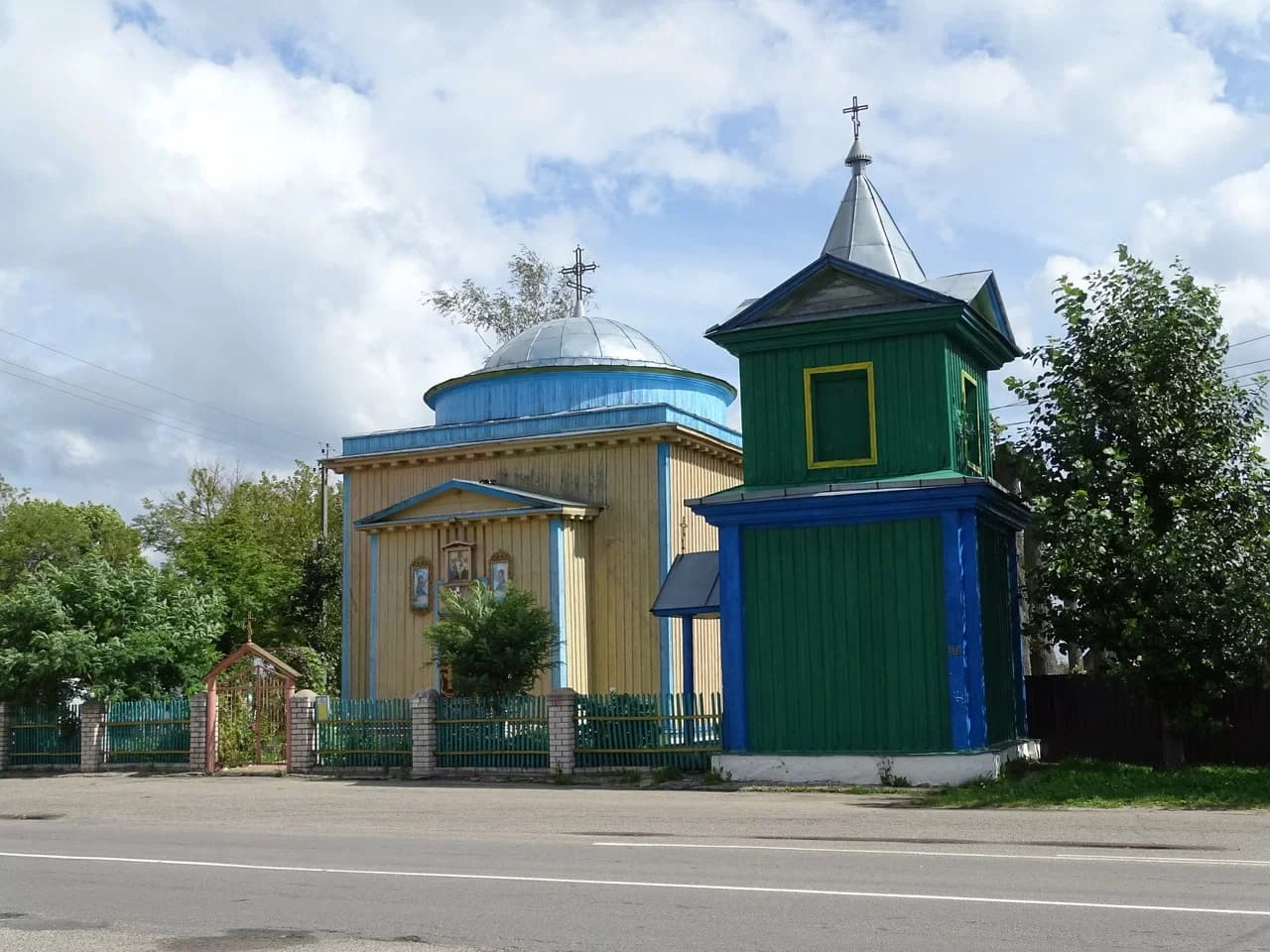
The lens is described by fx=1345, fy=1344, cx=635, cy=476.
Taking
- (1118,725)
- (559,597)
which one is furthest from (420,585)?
(1118,725)

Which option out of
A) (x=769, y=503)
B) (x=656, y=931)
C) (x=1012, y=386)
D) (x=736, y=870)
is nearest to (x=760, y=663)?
(x=769, y=503)

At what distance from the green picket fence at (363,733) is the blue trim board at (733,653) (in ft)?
20.8

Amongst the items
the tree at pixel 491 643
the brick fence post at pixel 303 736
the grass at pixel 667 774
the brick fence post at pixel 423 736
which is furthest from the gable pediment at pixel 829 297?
the brick fence post at pixel 303 736

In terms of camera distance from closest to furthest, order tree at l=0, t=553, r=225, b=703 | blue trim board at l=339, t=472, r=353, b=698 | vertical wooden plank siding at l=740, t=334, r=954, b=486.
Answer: vertical wooden plank siding at l=740, t=334, r=954, b=486 → tree at l=0, t=553, r=225, b=703 → blue trim board at l=339, t=472, r=353, b=698

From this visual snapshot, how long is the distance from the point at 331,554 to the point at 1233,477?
97.7ft

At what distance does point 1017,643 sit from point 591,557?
9.58 m

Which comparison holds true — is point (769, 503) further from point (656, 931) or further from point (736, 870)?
point (656, 931)

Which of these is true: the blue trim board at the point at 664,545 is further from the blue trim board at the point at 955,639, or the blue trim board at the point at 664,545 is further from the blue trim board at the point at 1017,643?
the blue trim board at the point at 955,639

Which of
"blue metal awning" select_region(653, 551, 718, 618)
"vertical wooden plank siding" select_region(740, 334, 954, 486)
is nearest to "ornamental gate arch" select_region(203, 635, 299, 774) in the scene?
"blue metal awning" select_region(653, 551, 718, 618)

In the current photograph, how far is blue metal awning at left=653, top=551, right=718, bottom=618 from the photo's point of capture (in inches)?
869

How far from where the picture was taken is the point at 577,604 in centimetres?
2752

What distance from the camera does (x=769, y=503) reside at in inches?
771

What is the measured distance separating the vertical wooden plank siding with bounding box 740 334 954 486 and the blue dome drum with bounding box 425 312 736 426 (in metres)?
10.1

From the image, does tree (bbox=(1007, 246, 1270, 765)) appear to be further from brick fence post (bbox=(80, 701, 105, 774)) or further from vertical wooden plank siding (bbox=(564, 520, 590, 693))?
brick fence post (bbox=(80, 701, 105, 774))
